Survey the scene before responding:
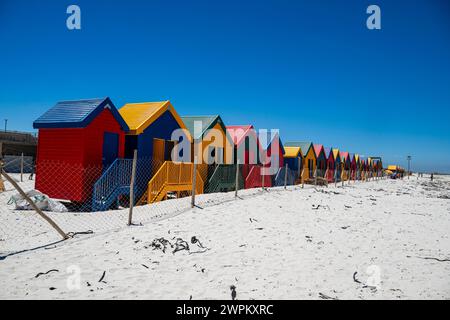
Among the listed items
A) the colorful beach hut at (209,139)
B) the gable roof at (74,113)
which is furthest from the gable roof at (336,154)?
the gable roof at (74,113)

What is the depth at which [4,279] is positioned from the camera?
498 cm

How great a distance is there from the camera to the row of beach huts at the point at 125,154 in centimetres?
1198

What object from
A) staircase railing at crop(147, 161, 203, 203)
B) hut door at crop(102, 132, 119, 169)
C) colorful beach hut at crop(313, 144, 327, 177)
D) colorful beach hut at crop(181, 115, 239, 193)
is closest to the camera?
staircase railing at crop(147, 161, 203, 203)

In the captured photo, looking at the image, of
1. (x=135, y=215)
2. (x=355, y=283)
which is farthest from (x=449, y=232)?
(x=135, y=215)

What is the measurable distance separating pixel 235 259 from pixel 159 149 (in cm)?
997

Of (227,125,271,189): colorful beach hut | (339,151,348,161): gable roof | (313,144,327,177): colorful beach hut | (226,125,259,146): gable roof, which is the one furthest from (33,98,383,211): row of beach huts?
(339,151,348,161): gable roof

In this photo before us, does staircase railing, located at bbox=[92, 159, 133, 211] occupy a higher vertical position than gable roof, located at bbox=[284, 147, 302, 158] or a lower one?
lower

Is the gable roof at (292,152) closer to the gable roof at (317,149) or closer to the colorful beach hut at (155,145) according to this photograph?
the gable roof at (317,149)

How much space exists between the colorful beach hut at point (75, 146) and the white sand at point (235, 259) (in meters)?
2.47

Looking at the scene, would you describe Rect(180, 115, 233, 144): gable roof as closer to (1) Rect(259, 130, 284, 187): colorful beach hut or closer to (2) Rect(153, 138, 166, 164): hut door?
A: (2) Rect(153, 138, 166, 164): hut door

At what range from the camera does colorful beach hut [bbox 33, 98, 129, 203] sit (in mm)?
11953

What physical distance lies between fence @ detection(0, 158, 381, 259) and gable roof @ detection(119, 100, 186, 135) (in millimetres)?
1594

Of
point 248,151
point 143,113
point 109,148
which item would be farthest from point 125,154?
point 248,151

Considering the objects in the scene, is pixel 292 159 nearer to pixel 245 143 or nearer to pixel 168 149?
pixel 245 143
